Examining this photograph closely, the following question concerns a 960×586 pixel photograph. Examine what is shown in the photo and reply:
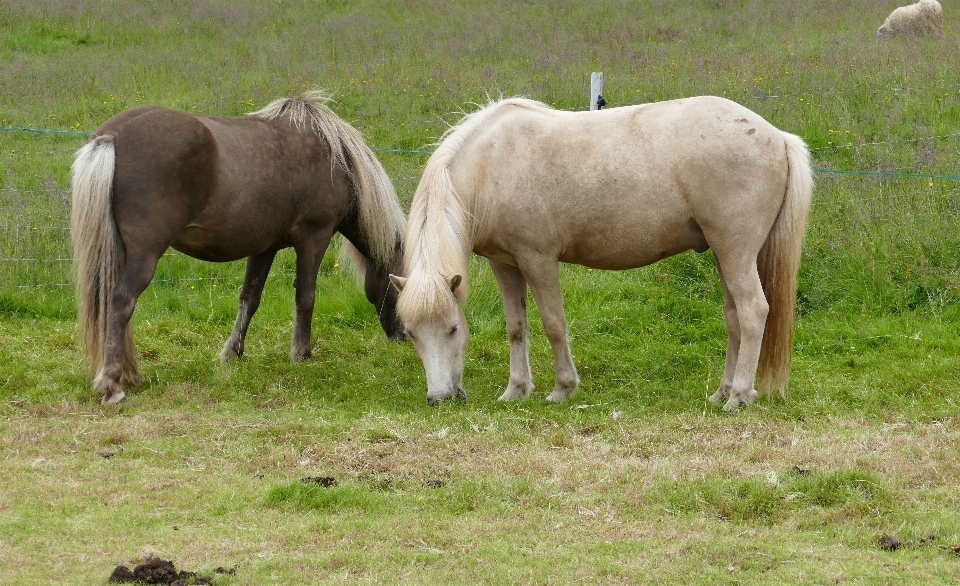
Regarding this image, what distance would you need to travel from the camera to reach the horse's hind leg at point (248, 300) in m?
7.09

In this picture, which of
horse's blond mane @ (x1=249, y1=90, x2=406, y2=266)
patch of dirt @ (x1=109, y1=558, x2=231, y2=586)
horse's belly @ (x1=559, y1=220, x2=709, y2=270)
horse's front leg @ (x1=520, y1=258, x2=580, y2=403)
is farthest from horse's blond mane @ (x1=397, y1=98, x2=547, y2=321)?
patch of dirt @ (x1=109, y1=558, x2=231, y2=586)

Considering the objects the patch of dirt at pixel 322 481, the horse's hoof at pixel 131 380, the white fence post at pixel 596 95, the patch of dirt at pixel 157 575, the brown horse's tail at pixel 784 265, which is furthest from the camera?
the white fence post at pixel 596 95

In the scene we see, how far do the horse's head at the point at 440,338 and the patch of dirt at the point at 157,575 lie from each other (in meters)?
2.31

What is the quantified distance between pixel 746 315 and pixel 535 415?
4.36 ft

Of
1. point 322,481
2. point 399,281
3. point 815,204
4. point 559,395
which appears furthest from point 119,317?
point 815,204

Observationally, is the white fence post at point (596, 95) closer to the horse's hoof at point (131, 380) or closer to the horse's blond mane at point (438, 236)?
the horse's blond mane at point (438, 236)

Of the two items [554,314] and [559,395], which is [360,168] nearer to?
[554,314]

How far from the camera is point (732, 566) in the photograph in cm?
349

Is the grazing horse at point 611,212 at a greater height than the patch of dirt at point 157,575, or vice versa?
the grazing horse at point 611,212

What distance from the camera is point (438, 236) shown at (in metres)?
5.64

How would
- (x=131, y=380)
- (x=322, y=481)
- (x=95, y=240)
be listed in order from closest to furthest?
1. (x=322, y=481)
2. (x=95, y=240)
3. (x=131, y=380)

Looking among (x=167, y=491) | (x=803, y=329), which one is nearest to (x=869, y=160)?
(x=803, y=329)

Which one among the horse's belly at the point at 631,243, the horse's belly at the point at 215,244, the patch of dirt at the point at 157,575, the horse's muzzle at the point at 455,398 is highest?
the horse's belly at the point at 631,243

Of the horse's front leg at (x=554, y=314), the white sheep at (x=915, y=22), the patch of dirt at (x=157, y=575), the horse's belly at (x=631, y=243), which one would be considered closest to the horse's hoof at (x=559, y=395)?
the horse's front leg at (x=554, y=314)
